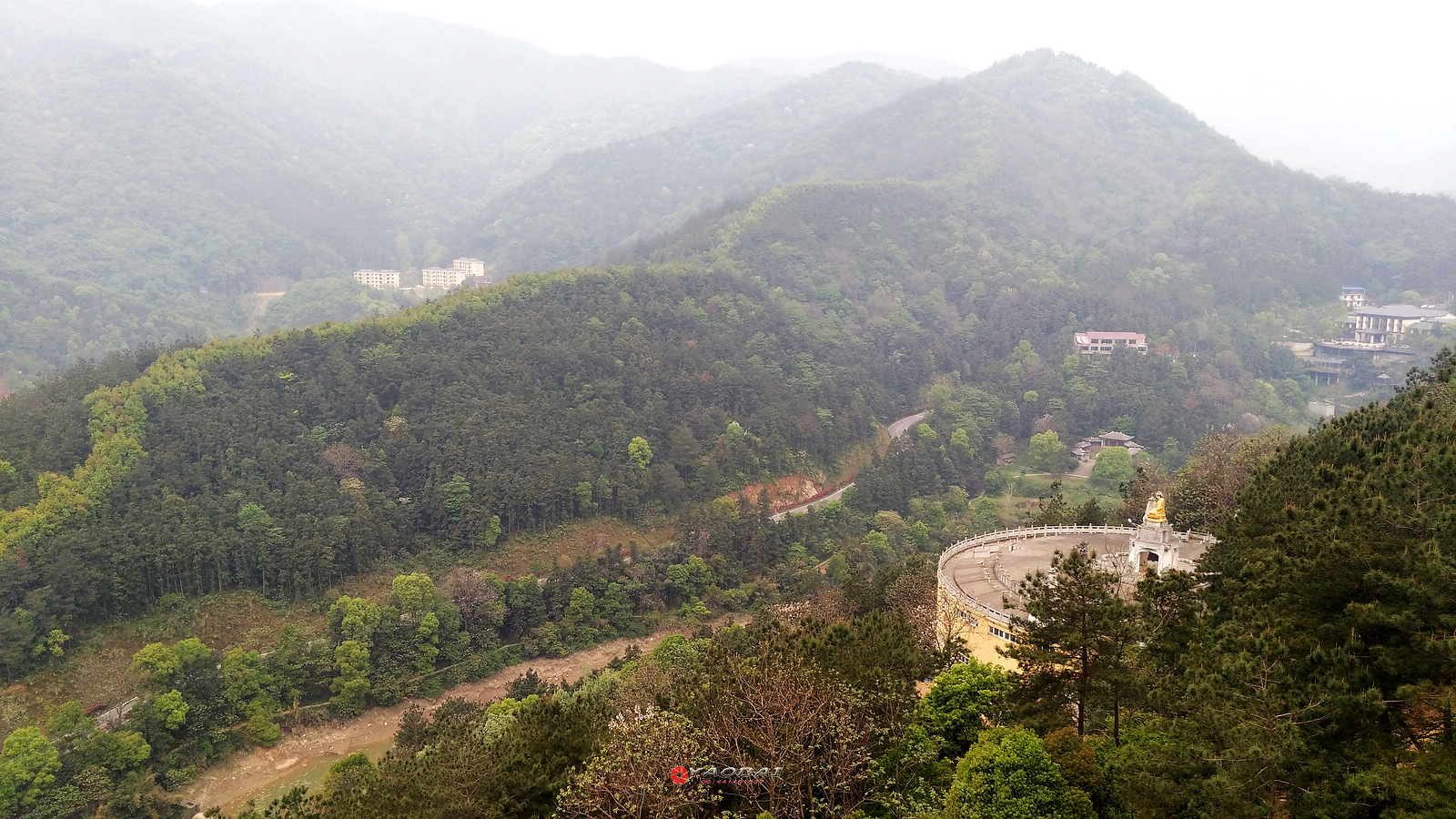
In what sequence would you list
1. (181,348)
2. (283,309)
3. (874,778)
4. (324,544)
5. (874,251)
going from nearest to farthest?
(874,778) < (324,544) < (181,348) < (874,251) < (283,309)

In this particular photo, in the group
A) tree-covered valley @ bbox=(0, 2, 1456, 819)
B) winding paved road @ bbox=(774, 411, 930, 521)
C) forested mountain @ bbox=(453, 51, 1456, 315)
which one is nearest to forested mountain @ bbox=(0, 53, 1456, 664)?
tree-covered valley @ bbox=(0, 2, 1456, 819)

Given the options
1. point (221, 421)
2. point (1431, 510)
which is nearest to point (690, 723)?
point (1431, 510)

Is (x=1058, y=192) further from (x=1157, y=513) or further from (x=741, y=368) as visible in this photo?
(x=1157, y=513)

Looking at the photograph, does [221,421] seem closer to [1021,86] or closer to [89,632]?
[89,632]

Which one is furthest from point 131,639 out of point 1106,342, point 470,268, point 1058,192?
point 1058,192

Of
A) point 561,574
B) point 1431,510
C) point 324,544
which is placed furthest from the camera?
point 561,574

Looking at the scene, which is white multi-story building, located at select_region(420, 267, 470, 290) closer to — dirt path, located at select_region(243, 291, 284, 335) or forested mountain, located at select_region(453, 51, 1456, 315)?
→ forested mountain, located at select_region(453, 51, 1456, 315)
